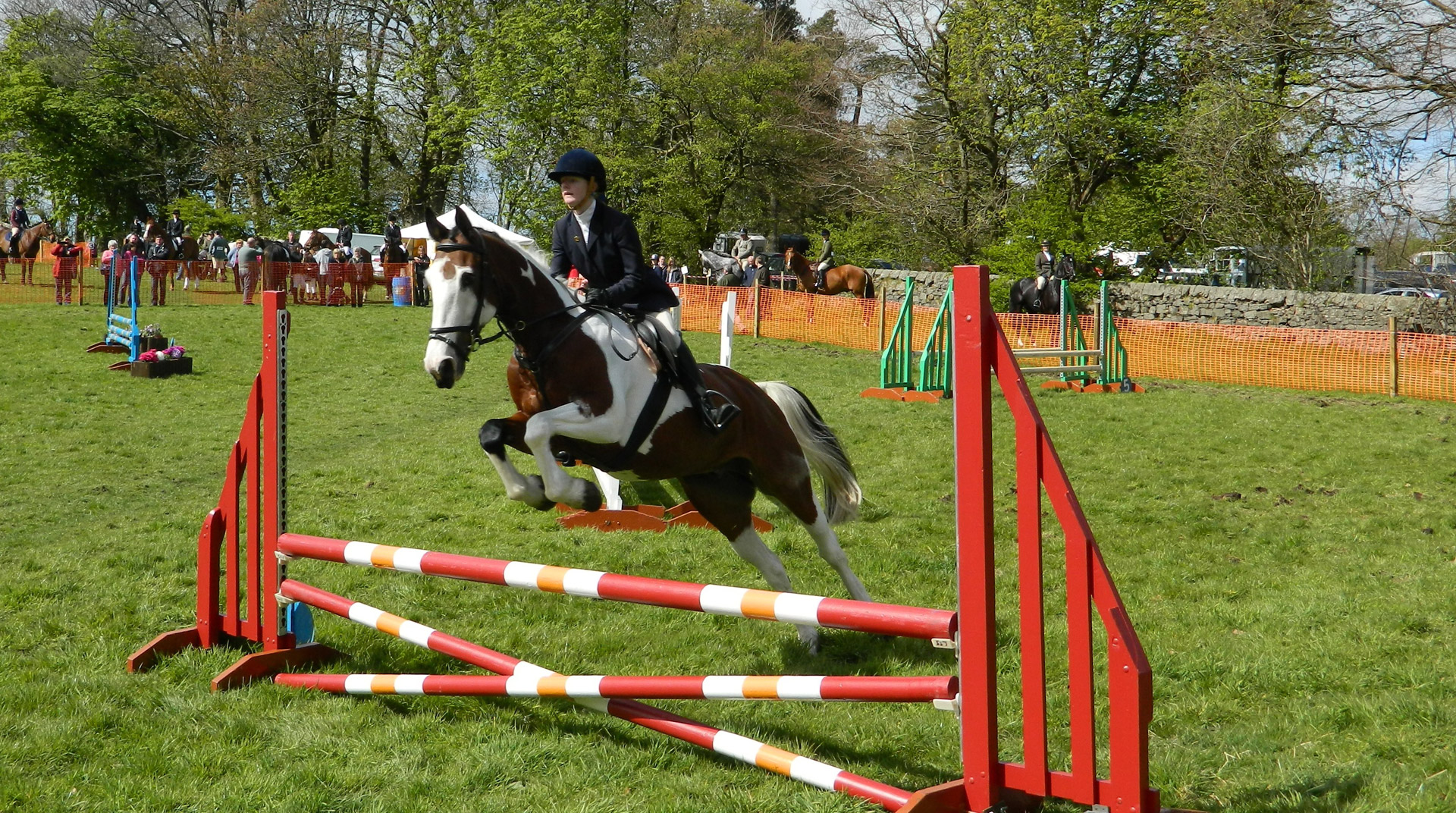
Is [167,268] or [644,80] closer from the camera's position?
[167,268]

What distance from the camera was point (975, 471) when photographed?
109 inches

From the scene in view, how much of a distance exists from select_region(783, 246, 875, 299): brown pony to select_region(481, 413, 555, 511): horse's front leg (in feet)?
68.8

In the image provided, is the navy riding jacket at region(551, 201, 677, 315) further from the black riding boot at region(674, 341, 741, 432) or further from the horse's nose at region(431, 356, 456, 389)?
the horse's nose at region(431, 356, 456, 389)

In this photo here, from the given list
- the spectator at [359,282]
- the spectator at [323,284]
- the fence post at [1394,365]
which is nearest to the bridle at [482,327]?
the fence post at [1394,365]

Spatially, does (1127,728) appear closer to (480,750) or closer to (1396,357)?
(480,750)

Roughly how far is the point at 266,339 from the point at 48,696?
5.12 feet

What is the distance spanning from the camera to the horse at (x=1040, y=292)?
67.1 feet

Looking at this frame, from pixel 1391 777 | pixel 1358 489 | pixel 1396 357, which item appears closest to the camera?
pixel 1391 777

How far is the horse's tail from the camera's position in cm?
571

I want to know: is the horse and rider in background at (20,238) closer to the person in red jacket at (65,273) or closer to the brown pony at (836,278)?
the person in red jacket at (65,273)

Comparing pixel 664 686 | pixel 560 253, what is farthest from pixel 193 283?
pixel 664 686

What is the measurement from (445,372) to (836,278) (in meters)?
21.6

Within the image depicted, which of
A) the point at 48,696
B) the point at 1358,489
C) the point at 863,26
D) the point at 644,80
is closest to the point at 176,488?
the point at 48,696

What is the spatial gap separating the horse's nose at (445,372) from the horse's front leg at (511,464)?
0.77 feet
